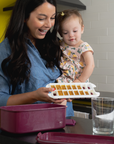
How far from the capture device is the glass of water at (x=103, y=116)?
34.6 inches

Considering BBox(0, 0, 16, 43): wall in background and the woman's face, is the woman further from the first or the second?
BBox(0, 0, 16, 43): wall in background

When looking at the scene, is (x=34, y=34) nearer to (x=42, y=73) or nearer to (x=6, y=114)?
(x=42, y=73)

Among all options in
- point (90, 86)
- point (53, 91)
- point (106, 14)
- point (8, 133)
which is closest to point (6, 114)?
point (8, 133)

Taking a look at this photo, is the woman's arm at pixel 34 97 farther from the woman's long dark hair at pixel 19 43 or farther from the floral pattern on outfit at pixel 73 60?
the floral pattern on outfit at pixel 73 60

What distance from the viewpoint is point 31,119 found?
33.9 inches

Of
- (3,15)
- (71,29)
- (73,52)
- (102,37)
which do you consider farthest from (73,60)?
(3,15)

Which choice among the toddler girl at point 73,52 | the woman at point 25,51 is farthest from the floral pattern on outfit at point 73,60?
the woman at point 25,51

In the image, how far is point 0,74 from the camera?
1.30 meters

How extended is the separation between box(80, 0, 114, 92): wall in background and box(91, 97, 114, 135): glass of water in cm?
222

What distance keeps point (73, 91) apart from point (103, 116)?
0.21 m

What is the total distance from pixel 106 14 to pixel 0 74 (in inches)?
87.7

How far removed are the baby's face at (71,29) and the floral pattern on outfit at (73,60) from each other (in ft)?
0.21

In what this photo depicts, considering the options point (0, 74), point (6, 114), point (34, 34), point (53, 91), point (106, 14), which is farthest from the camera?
point (106, 14)

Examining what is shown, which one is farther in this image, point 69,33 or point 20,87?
point 69,33
